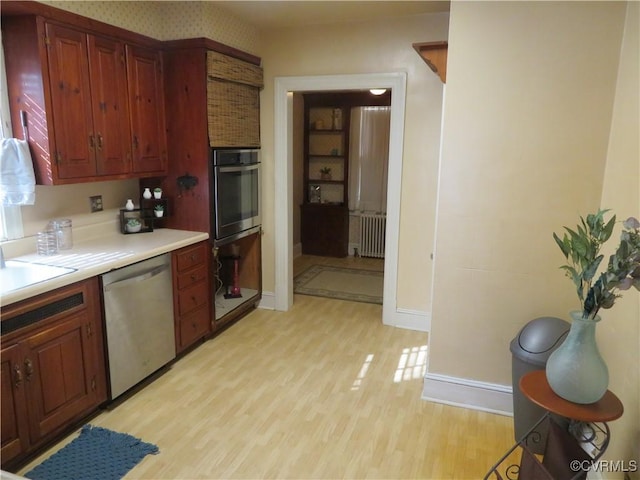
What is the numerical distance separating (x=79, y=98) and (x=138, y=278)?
3.66 feet

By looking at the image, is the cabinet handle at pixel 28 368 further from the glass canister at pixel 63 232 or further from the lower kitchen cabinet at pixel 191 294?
the lower kitchen cabinet at pixel 191 294

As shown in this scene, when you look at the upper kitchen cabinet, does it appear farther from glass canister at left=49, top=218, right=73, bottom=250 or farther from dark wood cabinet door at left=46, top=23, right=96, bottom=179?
glass canister at left=49, top=218, right=73, bottom=250

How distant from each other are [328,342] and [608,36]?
2666mm

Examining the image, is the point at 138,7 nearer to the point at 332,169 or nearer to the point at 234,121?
the point at 234,121

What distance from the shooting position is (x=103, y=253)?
8.91 ft

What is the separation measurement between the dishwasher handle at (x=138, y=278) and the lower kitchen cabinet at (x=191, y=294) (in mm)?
145

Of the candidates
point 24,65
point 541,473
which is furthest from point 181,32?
point 541,473

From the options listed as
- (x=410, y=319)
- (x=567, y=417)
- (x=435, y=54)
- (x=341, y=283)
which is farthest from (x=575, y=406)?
(x=341, y=283)

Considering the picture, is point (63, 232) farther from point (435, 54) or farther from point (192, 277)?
point (435, 54)

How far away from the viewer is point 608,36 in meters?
2.22

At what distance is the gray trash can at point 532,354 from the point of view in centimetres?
223

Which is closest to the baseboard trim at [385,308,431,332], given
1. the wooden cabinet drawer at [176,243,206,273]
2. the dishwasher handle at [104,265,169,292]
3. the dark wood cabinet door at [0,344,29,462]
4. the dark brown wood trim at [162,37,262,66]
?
the wooden cabinet drawer at [176,243,206,273]

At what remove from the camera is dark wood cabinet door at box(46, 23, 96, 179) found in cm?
249

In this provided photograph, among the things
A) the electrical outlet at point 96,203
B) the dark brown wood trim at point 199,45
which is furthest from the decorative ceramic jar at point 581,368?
the electrical outlet at point 96,203
